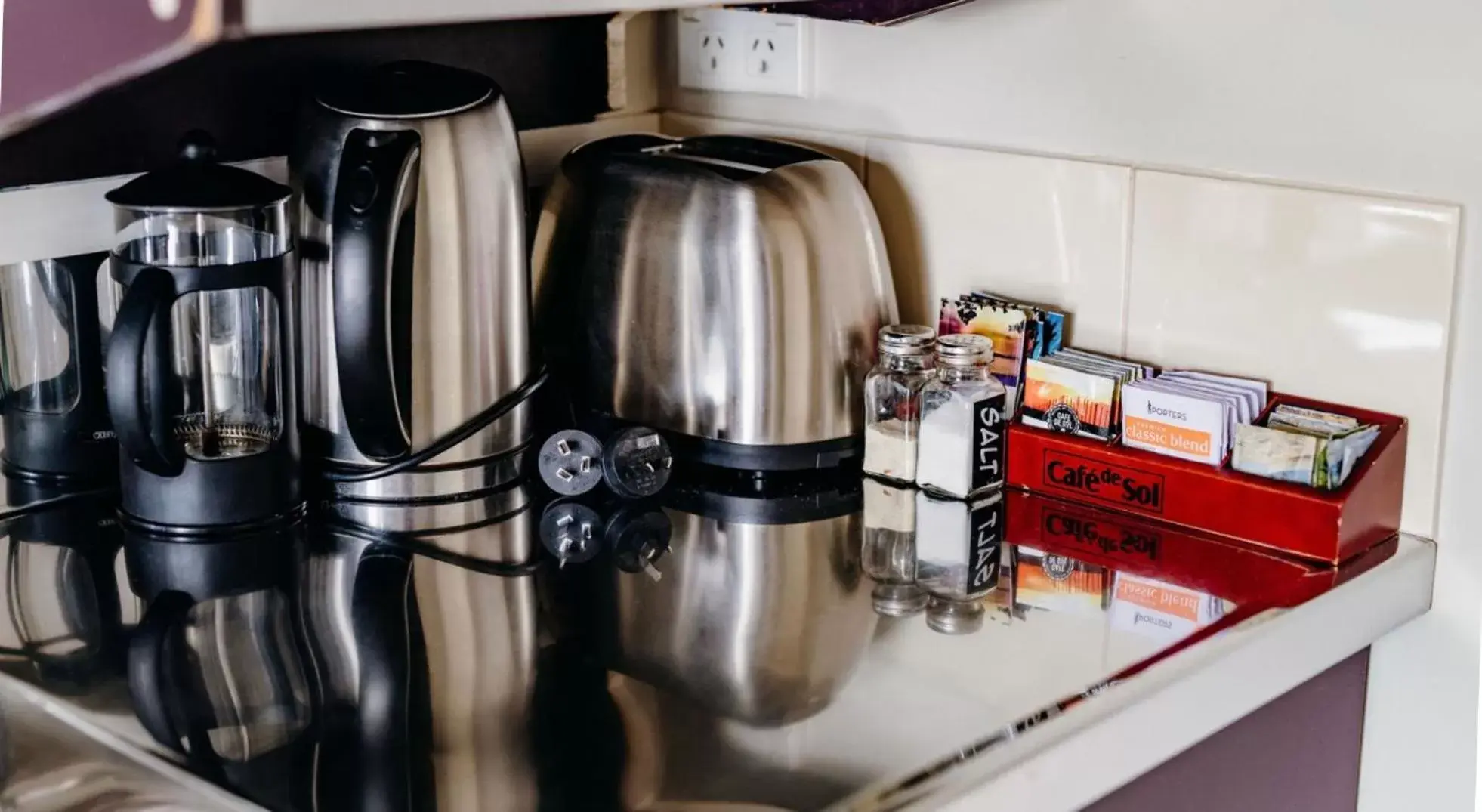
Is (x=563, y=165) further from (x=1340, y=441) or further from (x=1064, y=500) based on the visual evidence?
(x=1340, y=441)

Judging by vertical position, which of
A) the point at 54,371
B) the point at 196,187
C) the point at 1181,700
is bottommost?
the point at 1181,700

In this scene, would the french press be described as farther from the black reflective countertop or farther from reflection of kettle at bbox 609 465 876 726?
reflection of kettle at bbox 609 465 876 726

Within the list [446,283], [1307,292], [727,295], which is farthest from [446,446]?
[1307,292]

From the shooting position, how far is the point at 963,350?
1.11 metres

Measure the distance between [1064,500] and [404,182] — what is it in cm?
50

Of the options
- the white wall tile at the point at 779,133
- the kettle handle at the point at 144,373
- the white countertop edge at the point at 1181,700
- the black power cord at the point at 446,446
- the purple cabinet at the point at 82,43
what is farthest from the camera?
the white wall tile at the point at 779,133

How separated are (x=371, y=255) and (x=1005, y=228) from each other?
467 mm

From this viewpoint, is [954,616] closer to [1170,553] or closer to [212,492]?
[1170,553]

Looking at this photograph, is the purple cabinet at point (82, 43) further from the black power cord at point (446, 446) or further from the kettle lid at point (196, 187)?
the black power cord at point (446, 446)

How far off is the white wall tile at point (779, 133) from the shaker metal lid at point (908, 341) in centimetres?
20

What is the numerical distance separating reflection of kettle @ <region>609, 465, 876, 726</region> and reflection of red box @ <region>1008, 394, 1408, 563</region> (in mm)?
152

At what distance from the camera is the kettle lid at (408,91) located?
1.04 meters

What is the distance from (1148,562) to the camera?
40.3 inches

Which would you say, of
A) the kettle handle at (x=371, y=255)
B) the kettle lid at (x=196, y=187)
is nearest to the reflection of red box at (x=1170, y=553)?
the kettle handle at (x=371, y=255)
